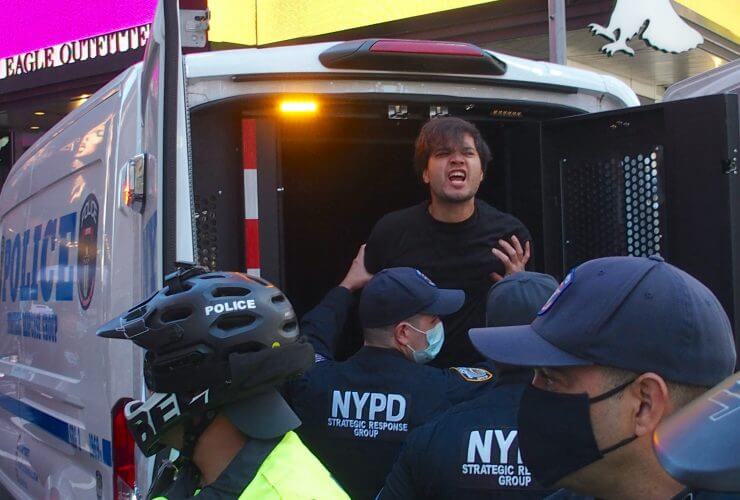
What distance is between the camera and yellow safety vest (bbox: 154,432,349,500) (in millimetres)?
1689

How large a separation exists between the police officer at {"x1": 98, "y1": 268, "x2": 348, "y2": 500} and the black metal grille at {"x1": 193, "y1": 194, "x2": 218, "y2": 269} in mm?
1459

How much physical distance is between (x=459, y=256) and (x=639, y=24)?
5.39 m

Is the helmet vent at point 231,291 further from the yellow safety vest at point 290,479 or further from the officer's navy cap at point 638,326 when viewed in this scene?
the officer's navy cap at point 638,326

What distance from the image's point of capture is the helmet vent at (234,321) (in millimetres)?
1938

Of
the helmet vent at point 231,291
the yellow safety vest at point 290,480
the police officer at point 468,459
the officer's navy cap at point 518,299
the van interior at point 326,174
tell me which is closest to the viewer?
the yellow safety vest at point 290,480

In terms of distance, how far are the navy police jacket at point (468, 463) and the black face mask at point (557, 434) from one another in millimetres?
643

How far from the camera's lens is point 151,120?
2795 millimetres

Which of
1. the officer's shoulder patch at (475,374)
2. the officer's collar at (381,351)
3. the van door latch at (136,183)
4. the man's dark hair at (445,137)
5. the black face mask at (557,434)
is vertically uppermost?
the man's dark hair at (445,137)

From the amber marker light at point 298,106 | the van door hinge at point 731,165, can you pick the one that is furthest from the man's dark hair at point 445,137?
the van door hinge at point 731,165

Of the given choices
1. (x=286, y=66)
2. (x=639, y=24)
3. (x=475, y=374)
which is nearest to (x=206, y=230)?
(x=286, y=66)

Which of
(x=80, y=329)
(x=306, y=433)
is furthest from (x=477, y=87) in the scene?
(x=80, y=329)

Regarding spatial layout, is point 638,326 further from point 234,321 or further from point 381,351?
point 381,351

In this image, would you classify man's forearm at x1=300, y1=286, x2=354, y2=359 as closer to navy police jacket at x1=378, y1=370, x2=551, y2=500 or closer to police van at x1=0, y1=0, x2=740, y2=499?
police van at x1=0, y1=0, x2=740, y2=499

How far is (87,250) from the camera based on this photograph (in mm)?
3354
